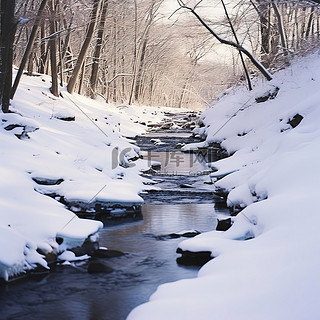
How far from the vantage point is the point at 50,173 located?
10391 millimetres

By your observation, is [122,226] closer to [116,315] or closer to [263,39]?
[116,315]

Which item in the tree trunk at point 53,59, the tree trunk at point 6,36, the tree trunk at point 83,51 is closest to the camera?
the tree trunk at point 6,36

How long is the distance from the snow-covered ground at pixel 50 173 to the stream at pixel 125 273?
16.6 inches

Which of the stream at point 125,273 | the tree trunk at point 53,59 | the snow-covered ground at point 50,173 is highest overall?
the tree trunk at point 53,59

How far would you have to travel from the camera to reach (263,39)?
882 inches

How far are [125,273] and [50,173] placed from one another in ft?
13.8

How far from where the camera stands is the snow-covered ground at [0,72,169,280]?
274 inches

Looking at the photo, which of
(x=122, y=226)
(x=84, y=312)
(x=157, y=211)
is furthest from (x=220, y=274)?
(x=157, y=211)

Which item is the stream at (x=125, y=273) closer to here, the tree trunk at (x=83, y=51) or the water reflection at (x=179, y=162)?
the water reflection at (x=179, y=162)

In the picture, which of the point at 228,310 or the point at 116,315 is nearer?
the point at 228,310

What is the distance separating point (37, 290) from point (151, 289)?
1.38 meters

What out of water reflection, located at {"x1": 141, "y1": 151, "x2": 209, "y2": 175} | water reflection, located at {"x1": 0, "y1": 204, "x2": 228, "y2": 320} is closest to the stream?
water reflection, located at {"x1": 0, "y1": 204, "x2": 228, "y2": 320}

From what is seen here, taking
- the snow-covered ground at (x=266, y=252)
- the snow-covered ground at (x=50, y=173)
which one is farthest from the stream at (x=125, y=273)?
the snow-covered ground at (x=266, y=252)

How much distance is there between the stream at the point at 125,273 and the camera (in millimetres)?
5586
